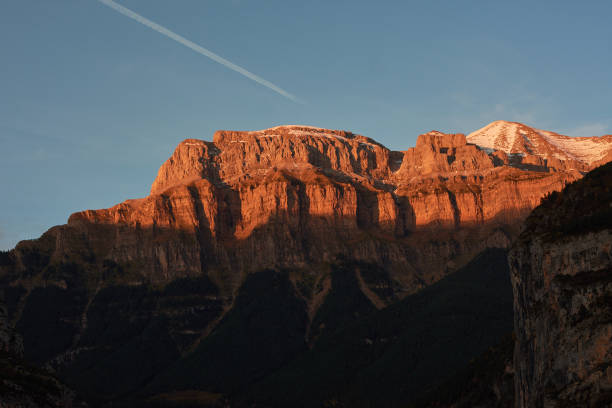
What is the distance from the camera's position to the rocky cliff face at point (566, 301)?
12769 centimetres

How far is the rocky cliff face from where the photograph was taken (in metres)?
128

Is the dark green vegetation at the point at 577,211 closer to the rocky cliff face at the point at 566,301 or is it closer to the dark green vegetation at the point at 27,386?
the rocky cliff face at the point at 566,301

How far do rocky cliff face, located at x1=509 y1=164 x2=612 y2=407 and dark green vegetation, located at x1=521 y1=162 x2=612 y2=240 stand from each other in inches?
7.1

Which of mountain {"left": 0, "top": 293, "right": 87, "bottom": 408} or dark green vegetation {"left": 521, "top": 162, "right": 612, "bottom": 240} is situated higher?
dark green vegetation {"left": 521, "top": 162, "right": 612, "bottom": 240}

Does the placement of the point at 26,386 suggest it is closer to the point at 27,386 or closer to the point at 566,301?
the point at 27,386

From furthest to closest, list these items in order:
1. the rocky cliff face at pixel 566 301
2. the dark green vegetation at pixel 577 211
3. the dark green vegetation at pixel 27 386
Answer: the dark green vegetation at pixel 577 211
the dark green vegetation at pixel 27 386
the rocky cliff face at pixel 566 301

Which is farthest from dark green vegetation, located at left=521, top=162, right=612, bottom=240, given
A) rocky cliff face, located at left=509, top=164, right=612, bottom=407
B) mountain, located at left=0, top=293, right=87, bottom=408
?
mountain, located at left=0, top=293, right=87, bottom=408

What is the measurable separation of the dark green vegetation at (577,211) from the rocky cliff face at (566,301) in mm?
179

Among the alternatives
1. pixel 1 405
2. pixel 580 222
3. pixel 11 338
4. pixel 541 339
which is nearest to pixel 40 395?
pixel 1 405

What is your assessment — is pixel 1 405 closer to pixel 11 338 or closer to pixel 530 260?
pixel 11 338

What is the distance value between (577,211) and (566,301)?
2475 centimetres

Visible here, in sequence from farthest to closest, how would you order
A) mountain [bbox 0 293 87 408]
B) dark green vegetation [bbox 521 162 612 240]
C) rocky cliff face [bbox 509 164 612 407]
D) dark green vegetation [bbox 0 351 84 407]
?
1. dark green vegetation [bbox 521 162 612 240]
2. dark green vegetation [bbox 0 351 84 407]
3. mountain [bbox 0 293 87 408]
4. rocky cliff face [bbox 509 164 612 407]

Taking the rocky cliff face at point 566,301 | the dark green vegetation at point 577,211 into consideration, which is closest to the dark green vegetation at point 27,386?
the rocky cliff face at point 566,301

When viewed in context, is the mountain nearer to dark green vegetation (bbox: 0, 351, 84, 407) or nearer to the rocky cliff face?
dark green vegetation (bbox: 0, 351, 84, 407)
